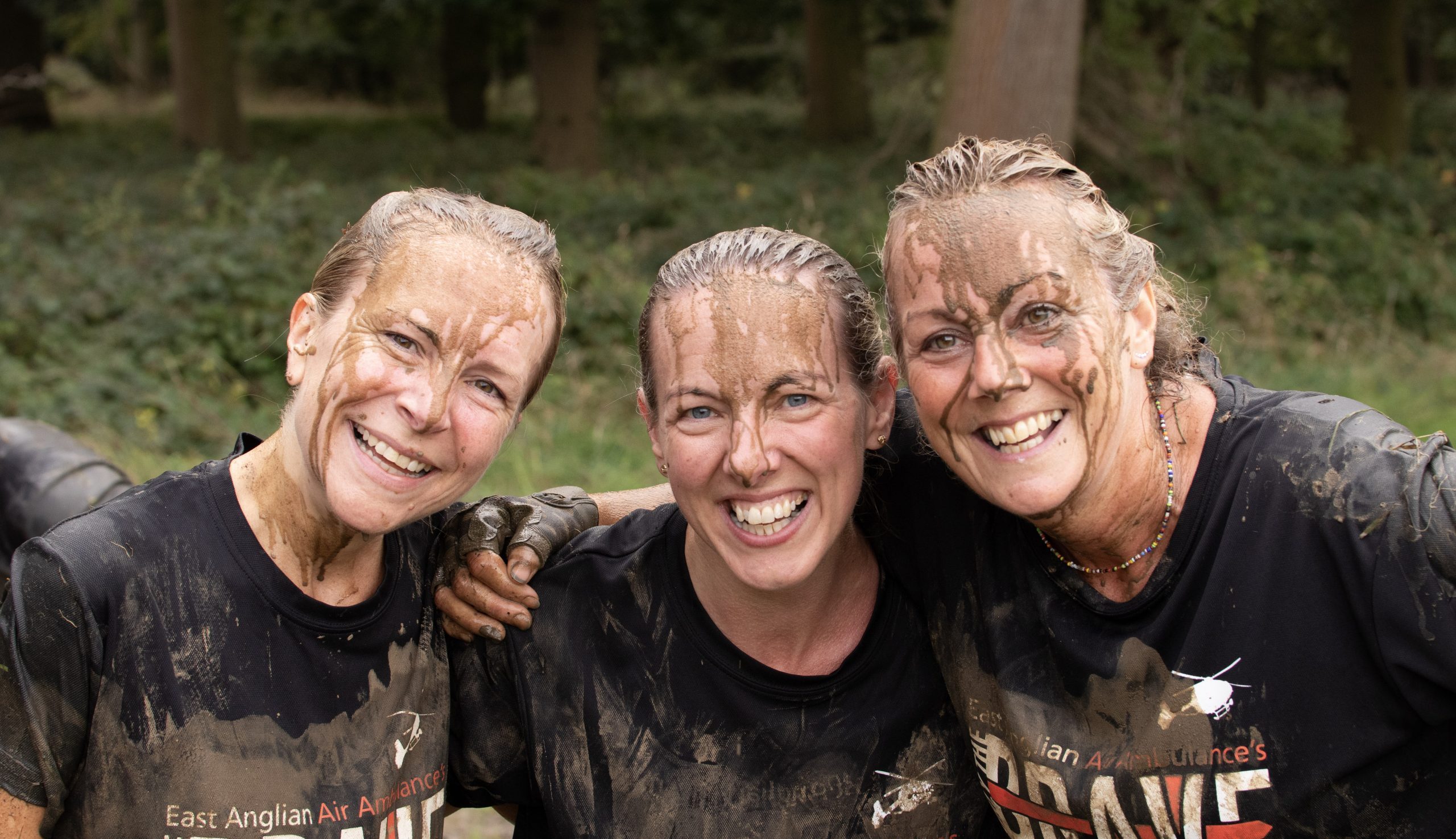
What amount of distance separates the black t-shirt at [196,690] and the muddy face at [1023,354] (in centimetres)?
119

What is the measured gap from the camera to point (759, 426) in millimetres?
2363

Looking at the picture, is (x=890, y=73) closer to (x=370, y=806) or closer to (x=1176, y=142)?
(x=1176, y=142)

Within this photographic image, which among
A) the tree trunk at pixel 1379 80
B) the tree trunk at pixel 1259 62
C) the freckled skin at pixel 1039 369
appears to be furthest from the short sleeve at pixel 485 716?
the tree trunk at pixel 1259 62

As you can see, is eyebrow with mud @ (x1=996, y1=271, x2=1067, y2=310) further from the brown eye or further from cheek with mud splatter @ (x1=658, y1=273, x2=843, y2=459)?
cheek with mud splatter @ (x1=658, y1=273, x2=843, y2=459)

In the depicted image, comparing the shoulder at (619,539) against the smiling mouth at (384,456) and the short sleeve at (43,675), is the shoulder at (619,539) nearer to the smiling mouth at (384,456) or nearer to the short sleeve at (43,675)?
the smiling mouth at (384,456)

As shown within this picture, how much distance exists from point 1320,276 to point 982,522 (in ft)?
27.6

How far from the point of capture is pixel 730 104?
22.8 meters

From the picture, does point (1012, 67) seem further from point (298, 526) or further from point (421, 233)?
point (298, 526)

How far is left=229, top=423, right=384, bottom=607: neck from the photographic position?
2335mm

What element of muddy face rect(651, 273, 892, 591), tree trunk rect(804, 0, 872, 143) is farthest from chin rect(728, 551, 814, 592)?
tree trunk rect(804, 0, 872, 143)

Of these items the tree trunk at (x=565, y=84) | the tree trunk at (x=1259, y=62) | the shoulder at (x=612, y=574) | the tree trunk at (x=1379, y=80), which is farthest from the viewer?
the tree trunk at (x=1259, y=62)

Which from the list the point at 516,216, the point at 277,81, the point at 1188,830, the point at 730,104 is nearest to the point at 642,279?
the point at 516,216

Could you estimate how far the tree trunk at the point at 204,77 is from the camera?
13.6m

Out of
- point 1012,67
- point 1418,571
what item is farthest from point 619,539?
point 1012,67
